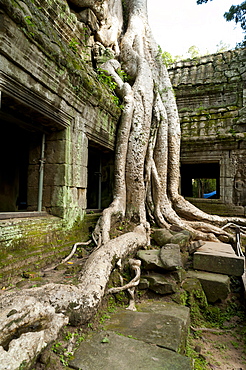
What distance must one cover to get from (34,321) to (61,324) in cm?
→ 21

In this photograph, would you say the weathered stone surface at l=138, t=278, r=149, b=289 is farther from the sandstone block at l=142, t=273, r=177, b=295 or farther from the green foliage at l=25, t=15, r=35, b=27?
the green foliage at l=25, t=15, r=35, b=27

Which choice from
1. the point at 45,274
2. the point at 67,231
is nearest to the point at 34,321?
the point at 45,274

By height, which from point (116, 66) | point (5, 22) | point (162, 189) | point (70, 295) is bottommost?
point (70, 295)

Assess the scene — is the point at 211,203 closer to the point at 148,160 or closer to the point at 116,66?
the point at 148,160

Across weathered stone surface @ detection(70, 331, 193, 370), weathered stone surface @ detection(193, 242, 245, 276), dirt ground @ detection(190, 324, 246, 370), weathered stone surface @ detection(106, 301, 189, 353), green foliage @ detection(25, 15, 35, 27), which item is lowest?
dirt ground @ detection(190, 324, 246, 370)

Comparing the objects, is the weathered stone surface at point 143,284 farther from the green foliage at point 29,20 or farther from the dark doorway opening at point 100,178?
the green foliage at point 29,20

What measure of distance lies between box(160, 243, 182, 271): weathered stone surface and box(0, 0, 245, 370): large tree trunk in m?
0.48

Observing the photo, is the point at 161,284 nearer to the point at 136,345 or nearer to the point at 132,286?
the point at 132,286

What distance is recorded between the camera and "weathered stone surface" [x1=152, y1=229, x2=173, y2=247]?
407 cm

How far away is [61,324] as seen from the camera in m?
1.58

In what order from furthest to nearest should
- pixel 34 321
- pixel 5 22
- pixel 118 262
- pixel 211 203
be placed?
pixel 211 203
pixel 118 262
pixel 5 22
pixel 34 321

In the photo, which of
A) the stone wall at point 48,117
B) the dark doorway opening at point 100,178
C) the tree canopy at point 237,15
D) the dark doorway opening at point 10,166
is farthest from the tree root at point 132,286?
the tree canopy at point 237,15

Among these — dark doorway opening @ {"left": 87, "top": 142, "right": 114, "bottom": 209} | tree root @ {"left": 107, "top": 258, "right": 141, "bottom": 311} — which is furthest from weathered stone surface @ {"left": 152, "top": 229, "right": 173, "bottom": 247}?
dark doorway opening @ {"left": 87, "top": 142, "right": 114, "bottom": 209}

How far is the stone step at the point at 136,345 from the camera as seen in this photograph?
139 centimetres
